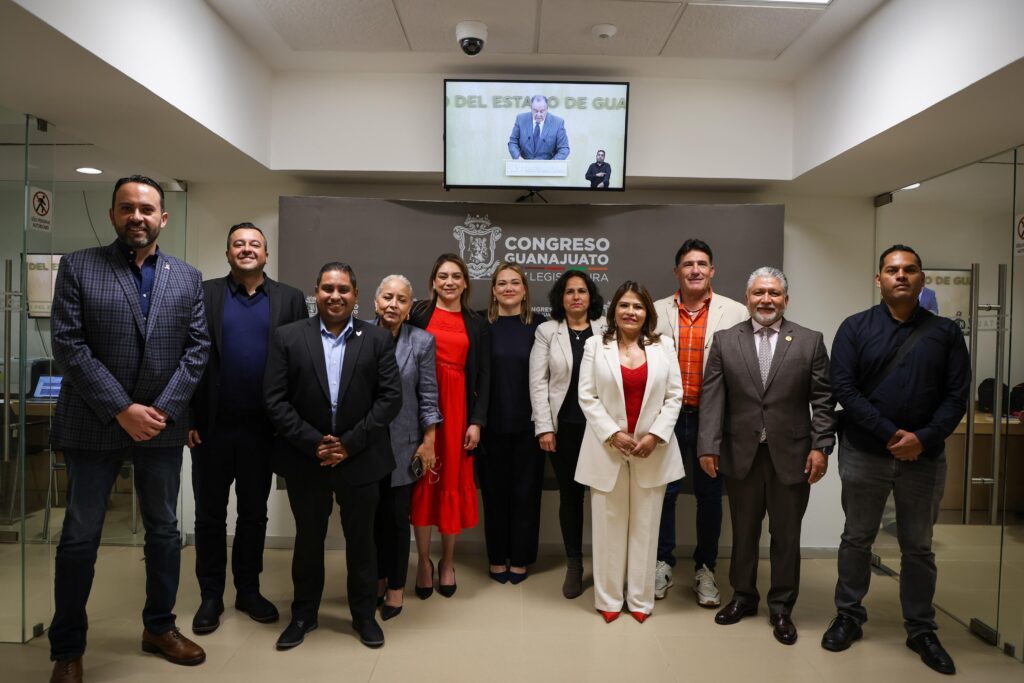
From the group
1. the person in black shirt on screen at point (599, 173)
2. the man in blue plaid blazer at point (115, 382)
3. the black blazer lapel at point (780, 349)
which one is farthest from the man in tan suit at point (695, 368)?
the man in blue plaid blazer at point (115, 382)

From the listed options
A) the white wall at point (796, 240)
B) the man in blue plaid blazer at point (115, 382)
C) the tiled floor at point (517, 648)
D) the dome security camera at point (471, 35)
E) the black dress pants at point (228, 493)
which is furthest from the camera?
the white wall at point (796, 240)

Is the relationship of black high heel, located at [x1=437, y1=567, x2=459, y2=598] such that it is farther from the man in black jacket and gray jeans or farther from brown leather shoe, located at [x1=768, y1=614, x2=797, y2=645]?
the man in black jacket and gray jeans

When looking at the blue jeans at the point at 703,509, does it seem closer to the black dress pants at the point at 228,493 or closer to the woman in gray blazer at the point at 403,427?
the woman in gray blazer at the point at 403,427

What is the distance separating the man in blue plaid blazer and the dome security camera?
1.82m

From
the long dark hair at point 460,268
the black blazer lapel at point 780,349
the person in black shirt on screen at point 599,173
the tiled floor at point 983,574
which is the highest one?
the person in black shirt on screen at point 599,173

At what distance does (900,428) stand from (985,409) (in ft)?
2.77

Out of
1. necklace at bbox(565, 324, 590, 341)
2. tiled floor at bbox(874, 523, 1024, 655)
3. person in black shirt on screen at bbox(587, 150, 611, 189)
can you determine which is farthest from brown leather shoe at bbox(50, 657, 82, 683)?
tiled floor at bbox(874, 523, 1024, 655)

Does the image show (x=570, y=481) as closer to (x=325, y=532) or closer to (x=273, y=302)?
(x=325, y=532)

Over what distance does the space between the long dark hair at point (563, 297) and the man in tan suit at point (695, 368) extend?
0.36 m

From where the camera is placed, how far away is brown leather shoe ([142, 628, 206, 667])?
2912 millimetres

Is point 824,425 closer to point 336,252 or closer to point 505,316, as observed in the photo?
point 505,316

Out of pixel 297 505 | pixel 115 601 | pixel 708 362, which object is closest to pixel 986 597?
pixel 708 362

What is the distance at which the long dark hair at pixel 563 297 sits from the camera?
374cm

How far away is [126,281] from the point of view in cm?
269
